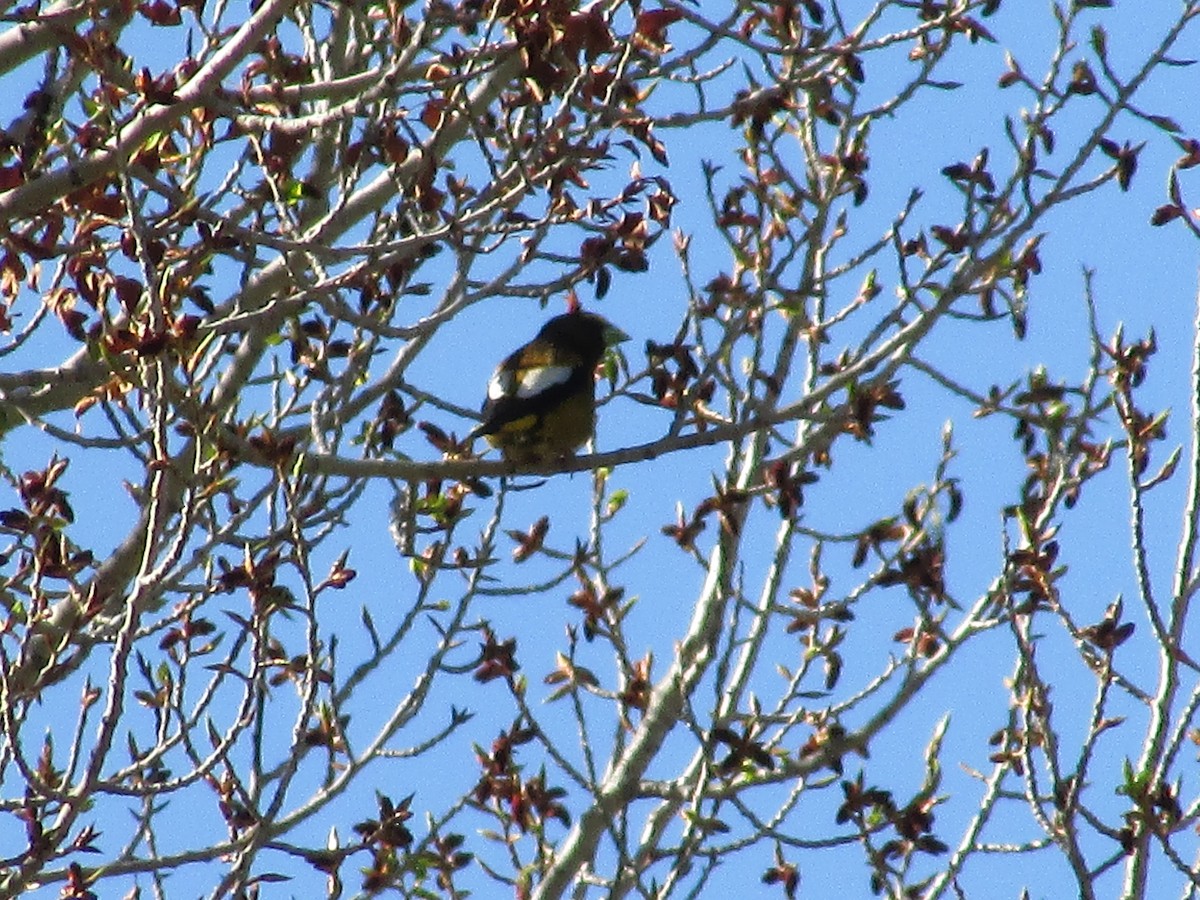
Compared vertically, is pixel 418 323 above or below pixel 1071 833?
above

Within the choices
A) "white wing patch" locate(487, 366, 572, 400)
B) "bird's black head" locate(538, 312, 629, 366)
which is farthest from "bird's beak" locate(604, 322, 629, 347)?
"white wing patch" locate(487, 366, 572, 400)

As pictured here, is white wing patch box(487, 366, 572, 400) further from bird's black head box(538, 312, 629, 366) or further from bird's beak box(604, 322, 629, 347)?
bird's beak box(604, 322, 629, 347)

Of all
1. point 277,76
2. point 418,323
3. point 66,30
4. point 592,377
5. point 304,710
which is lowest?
point 304,710

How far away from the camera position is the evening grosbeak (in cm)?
667

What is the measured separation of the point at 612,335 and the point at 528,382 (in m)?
0.88

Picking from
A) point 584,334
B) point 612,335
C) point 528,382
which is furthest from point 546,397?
point 612,335

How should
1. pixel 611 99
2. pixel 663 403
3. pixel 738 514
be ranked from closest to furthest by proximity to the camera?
pixel 611 99 < pixel 663 403 < pixel 738 514

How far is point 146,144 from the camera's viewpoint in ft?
14.9

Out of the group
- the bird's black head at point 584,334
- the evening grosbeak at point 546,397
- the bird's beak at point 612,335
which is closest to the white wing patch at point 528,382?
the evening grosbeak at point 546,397

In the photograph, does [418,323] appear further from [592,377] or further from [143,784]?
[592,377]

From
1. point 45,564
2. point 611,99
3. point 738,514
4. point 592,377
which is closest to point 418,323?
point 611,99

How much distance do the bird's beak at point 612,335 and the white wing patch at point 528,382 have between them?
0.52 m

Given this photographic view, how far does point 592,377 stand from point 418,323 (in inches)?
104

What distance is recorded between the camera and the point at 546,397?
6840 millimetres
